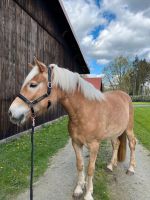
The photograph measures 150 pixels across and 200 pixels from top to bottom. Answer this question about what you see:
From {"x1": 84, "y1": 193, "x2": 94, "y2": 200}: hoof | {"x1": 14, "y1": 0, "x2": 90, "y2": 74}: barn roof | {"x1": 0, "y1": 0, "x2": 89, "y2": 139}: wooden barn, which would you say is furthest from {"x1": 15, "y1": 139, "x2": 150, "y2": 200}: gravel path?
{"x1": 14, "y1": 0, "x2": 90, "y2": 74}: barn roof

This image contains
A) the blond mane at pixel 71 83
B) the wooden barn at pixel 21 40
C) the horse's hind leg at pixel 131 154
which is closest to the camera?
the blond mane at pixel 71 83

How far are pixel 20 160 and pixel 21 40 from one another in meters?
4.29

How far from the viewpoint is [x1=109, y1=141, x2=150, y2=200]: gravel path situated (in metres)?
4.45

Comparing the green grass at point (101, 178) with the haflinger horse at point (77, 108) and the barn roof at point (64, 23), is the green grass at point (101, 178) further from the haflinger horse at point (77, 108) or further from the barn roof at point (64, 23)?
the barn roof at point (64, 23)

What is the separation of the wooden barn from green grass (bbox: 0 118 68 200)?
2.26 feet

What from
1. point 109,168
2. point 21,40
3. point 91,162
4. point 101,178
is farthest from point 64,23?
point 91,162

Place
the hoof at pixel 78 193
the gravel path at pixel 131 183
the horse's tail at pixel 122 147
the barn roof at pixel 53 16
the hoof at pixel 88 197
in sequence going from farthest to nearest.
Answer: the barn roof at pixel 53 16 < the horse's tail at pixel 122 147 < the gravel path at pixel 131 183 < the hoof at pixel 78 193 < the hoof at pixel 88 197

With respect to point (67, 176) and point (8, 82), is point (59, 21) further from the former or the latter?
point (67, 176)

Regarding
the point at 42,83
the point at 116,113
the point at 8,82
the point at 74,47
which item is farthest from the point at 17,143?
the point at 74,47

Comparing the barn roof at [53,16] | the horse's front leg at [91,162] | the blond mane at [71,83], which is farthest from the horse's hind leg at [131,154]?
the barn roof at [53,16]

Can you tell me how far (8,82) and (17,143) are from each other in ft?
5.50

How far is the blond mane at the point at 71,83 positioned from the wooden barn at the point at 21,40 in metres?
3.97

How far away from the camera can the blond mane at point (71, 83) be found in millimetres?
3809

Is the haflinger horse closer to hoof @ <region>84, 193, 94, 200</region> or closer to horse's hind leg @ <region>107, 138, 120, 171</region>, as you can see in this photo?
hoof @ <region>84, 193, 94, 200</region>
